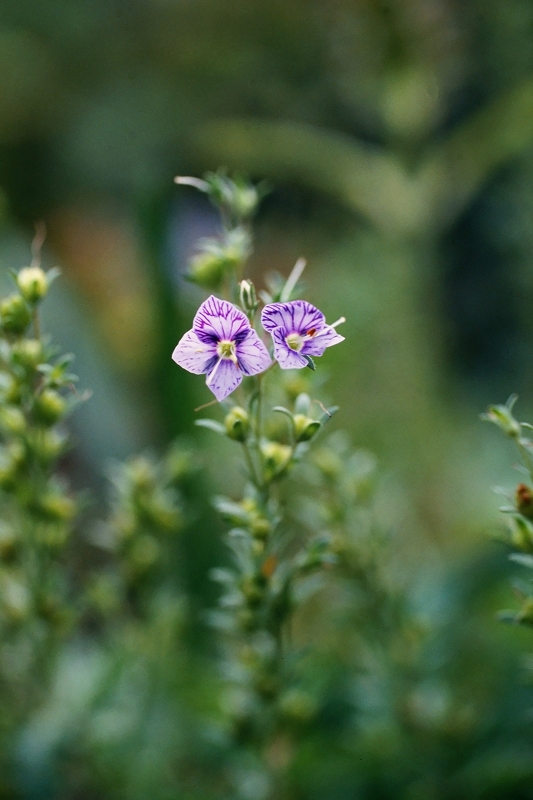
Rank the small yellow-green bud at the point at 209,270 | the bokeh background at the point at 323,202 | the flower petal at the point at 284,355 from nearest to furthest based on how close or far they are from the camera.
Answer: the flower petal at the point at 284,355 < the small yellow-green bud at the point at 209,270 < the bokeh background at the point at 323,202

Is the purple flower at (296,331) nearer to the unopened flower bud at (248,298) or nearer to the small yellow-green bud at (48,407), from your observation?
the unopened flower bud at (248,298)

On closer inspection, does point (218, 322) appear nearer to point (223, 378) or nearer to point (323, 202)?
point (223, 378)

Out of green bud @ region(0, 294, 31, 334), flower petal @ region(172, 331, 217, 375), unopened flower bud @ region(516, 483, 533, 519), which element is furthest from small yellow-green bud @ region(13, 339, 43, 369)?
unopened flower bud @ region(516, 483, 533, 519)

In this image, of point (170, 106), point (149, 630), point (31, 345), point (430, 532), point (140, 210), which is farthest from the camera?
point (170, 106)

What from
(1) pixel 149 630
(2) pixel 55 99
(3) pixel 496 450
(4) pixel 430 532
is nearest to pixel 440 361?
(3) pixel 496 450

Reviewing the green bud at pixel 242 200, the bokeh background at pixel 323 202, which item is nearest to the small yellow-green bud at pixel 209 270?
the green bud at pixel 242 200

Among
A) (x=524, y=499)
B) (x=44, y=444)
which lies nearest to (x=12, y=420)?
(x=44, y=444)

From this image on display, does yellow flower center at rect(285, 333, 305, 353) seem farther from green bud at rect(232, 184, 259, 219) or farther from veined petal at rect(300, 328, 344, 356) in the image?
green bud at rect(232, 184, 259, 219)

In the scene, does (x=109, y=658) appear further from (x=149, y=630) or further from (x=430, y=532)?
(x=430, y=532)
